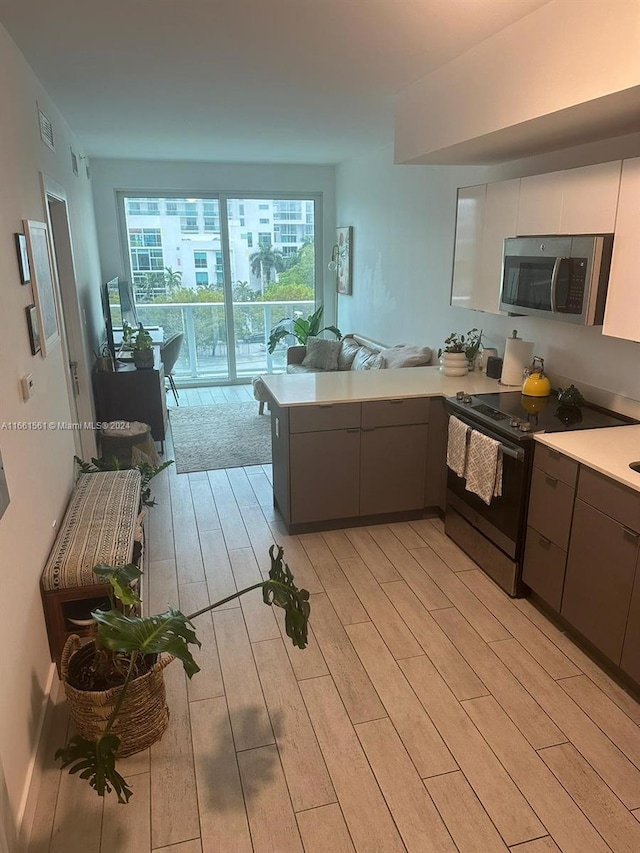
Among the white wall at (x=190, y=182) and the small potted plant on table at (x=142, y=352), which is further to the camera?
the white wall at (x=190, y=182)

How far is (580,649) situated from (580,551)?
494 mm

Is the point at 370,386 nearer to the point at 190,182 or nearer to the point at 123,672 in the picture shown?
the point at 123,672

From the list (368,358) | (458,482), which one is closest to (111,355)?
(368,358)

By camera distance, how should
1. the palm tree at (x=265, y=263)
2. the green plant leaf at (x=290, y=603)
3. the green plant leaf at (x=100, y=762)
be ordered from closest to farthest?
the green plant leaf at (x=100, y=762)
the green plant leaf at (x=290, y=603)
the palm tree at (x=265, y=263)

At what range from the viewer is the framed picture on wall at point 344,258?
6.71 meters

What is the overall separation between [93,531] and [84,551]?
6.3 inches

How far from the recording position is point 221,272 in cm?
724

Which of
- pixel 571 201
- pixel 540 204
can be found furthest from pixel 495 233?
pixel 571 201

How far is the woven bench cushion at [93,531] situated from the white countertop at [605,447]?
75.9 inches

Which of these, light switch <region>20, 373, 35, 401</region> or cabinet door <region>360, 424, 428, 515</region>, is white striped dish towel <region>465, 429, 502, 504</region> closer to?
cabinet door <region>360, 424, 428, 515</region>

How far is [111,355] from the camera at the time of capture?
4895mm

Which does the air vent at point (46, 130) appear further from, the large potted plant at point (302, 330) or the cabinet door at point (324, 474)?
the large potted plant at point (302, 330)

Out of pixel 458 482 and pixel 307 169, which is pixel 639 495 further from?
pixel 307 169

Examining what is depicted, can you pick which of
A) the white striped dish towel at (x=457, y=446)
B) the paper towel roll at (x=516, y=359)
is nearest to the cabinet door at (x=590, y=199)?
the paper towel roll at (x=516, y=359)
